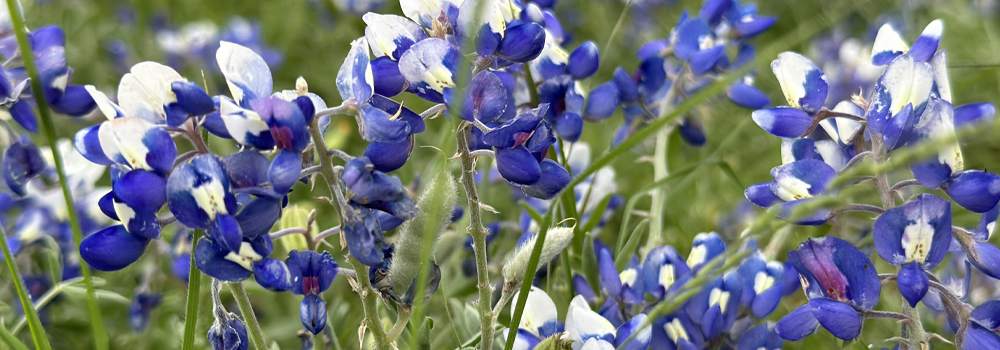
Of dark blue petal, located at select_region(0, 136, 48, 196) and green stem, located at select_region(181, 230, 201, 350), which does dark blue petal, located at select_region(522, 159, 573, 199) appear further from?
dark blue petal, located at select_region(0, 136, 48, 196)

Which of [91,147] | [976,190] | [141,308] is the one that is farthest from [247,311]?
[141,308]

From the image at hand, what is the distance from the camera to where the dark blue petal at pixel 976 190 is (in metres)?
0.99

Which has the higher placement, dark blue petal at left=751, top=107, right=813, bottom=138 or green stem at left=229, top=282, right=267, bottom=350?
dark blue petal at left=751, top=107, right=813, bottom=138

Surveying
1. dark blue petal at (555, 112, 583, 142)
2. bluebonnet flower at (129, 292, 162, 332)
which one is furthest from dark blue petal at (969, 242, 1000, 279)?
bluebonnet flower at (129, 292, 162, 332)

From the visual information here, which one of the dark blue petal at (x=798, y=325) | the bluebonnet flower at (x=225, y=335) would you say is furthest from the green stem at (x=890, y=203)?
the bluebonnet flower at (x=225, y=335)

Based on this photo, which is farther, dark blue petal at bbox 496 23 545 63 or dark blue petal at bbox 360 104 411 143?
dark blue petal at bbox 496 23 545 63

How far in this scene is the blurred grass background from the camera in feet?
6.06

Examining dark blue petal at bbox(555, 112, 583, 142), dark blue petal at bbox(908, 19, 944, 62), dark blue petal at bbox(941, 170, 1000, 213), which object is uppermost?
dark blue petal at bbox(908, 19, 944, 62)

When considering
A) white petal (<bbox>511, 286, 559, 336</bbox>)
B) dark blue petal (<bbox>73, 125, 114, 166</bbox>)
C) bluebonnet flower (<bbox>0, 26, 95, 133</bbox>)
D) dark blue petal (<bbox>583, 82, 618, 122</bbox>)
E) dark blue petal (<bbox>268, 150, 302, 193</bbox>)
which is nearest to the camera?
dark blue petal (<bbox>268, 150, 302, 193</bbox>)

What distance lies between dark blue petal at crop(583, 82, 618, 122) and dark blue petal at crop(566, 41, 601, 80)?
3.4 inches

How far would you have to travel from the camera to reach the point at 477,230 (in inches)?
40.8

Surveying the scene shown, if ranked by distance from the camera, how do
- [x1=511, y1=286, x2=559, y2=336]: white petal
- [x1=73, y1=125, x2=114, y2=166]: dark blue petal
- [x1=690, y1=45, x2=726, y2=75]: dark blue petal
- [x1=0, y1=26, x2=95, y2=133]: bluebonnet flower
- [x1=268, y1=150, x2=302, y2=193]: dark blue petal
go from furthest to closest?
[x1=690, y1=45, x2=726, y2=75]: dark blue petal → [x1=0, y1=26, x2=95, y2=133]: bluebonnet flower → [x1=511, y1=286, x2=559, y2=336]: white petal → [x1=73, y1=125, x2=114, y2=166]: dark blue petal → [x1=268, y1=150, x2=302, y2=193]: dark blue petal

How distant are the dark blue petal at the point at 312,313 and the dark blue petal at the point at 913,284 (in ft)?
2.15

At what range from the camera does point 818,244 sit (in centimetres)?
104
